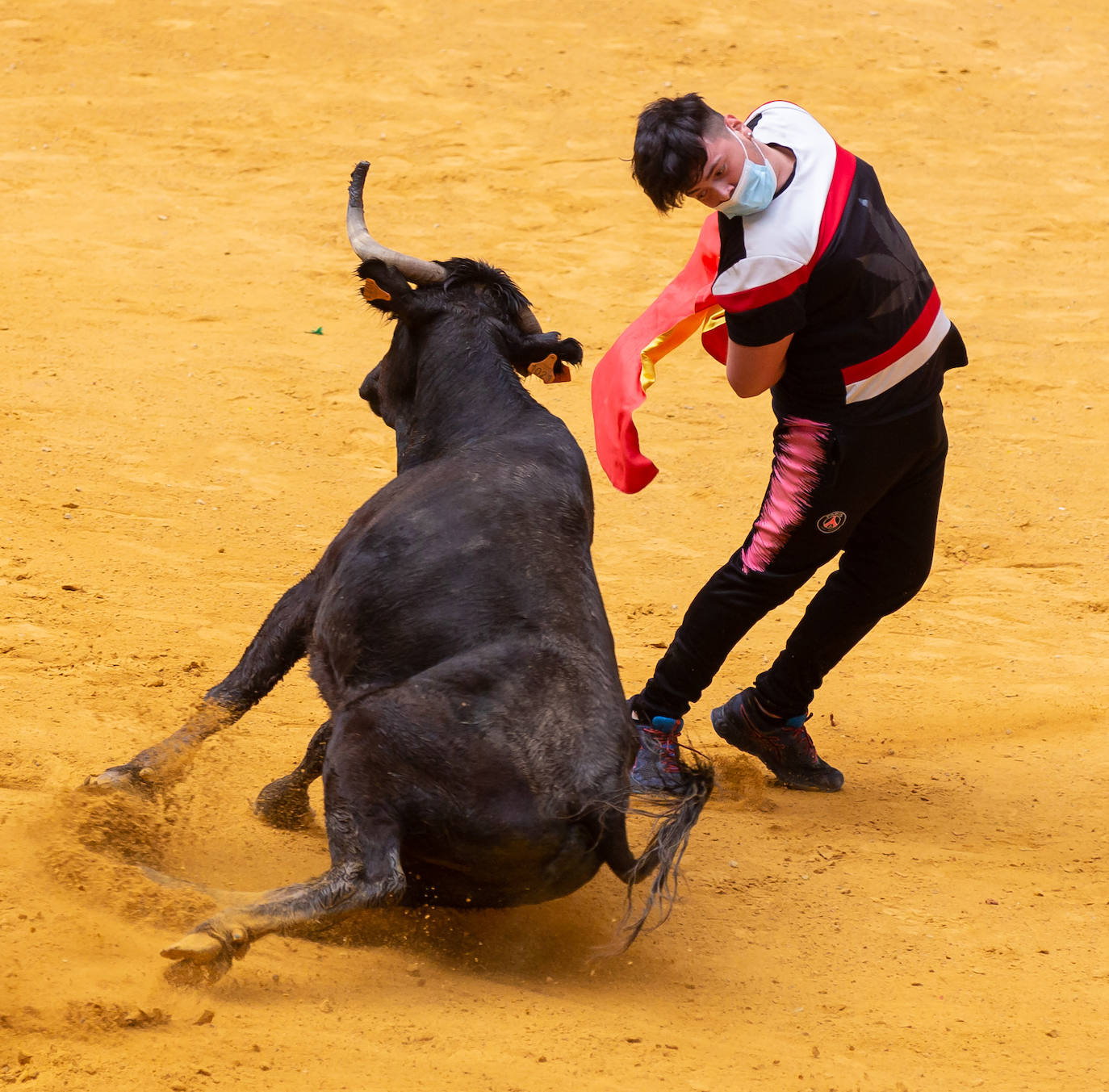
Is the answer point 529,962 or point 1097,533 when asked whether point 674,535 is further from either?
point 529,962

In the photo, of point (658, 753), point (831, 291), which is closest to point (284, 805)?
point (658, 753)

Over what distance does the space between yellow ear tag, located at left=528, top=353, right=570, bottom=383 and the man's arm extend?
0.90 meters

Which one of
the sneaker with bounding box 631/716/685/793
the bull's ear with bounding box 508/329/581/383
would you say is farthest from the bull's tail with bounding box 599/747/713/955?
the bull's ear with bounding box 508/329/581/383

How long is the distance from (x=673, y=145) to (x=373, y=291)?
1424mm

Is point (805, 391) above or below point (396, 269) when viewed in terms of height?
below

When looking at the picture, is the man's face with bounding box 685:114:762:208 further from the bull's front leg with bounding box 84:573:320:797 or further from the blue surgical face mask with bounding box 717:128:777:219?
the bull's front leg with bounding box 84:573:320:797

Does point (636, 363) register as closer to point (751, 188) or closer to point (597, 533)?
point (751, 188)

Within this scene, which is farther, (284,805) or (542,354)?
(542,354)

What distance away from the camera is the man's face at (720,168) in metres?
3.99

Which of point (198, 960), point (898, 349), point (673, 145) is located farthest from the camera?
point (898, 349)

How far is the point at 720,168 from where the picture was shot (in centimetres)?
400

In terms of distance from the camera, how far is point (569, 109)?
533 inches

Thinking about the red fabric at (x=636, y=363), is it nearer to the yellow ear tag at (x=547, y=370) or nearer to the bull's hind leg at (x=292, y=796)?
the yellow ear tag at (x=547, y=370)

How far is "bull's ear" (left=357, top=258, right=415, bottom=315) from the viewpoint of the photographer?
4984 millimetres
